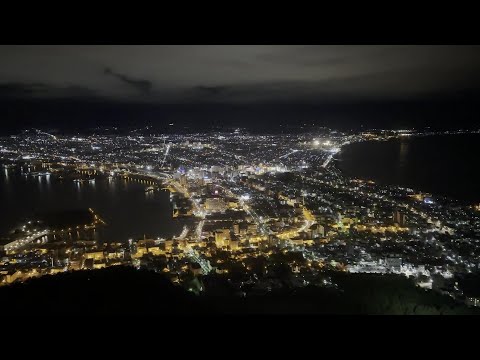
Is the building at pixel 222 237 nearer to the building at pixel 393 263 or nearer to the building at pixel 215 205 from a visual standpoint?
the building at pixel 215 205

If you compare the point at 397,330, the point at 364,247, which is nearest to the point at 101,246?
the point at 364,247

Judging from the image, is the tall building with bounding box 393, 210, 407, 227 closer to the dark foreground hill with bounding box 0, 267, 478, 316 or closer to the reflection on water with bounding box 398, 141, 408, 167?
the dark foreground hill with bounding box 0, 267, 478, 316

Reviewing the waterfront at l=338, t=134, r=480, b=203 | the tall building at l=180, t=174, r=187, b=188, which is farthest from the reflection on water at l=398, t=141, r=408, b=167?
the tall building at l=180, t=174, r=187, b=188

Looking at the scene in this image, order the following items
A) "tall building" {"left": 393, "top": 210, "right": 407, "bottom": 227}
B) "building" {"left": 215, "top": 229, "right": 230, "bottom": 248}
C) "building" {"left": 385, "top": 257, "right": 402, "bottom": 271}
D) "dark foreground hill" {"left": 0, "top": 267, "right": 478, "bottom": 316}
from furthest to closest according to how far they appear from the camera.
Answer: "tall building" {"left": 393, "top": 210, "right": 407, "bottom": 227} < "building" {"left": 215, "top": 229, "right": 230, "bottom": 248} < "building" {"left": 385, "top": 257, "right": 402, "bottom": 271} < "dark foreground hill" {"left": 0, "top": 267, "right": 478, "bottom": 316}

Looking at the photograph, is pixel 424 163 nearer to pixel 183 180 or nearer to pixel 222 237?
pixel 183 180

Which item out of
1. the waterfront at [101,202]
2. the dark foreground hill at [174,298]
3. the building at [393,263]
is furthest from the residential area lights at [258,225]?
the dark foreground hill at [174,298]

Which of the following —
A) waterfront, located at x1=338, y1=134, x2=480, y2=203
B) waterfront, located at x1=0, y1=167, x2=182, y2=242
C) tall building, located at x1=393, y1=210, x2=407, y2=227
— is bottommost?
waterfront, located at x1=338, y1=134, x2=480, y2=203
